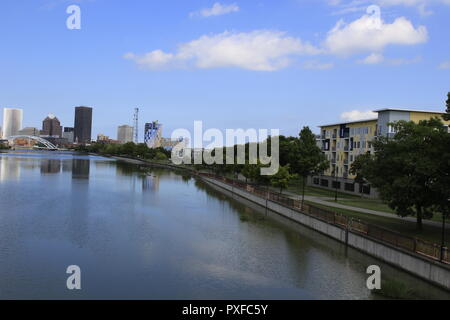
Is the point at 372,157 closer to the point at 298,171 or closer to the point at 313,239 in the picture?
the point at 313,239

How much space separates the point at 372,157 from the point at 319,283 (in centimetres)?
1948

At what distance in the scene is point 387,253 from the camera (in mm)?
27578

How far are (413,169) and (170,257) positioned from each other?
61.1ft

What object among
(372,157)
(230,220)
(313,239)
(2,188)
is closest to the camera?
(313,239)

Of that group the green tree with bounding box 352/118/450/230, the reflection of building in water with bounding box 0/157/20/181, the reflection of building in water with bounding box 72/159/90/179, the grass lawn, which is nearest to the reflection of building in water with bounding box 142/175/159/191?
the reflection of building in water with bounding box 72/159/90/179

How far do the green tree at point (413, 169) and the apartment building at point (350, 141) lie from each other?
88.1ft

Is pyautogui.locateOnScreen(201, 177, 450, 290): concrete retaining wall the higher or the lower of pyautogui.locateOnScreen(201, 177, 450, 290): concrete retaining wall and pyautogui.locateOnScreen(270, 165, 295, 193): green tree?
the lower

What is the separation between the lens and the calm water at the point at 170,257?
22.3m

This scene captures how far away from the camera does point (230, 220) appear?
46344 mm

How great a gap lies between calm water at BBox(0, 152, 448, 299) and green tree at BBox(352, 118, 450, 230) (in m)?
5.52

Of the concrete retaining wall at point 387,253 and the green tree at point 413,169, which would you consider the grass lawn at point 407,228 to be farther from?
the concrete retaining wall at point 387,253

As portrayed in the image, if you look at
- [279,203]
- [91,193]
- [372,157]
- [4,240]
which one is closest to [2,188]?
[91,193]

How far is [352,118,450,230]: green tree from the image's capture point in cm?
2792

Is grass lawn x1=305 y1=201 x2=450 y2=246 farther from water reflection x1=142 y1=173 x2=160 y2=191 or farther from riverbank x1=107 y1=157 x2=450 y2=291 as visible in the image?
water reflection x1=142 y1=173 x2=160 y2=191
